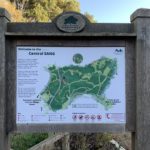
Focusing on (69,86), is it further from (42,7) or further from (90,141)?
(42,7)

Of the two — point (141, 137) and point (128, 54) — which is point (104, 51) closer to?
point (128, 54)

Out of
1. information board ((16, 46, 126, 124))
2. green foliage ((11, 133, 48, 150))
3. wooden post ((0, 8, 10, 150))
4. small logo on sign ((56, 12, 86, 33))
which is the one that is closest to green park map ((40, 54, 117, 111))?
information board ((16, 46, 126, 124))

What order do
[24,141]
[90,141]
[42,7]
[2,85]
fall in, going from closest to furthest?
→ [2,85] → [90,141] → [24,141] → [42,7]

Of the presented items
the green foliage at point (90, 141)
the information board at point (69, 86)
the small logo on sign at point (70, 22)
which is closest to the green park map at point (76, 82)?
the information board at point (69, 86)

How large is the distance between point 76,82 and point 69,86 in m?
0.09

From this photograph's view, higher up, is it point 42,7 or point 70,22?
point 42,7

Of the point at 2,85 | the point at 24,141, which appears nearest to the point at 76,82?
the point at 2,85

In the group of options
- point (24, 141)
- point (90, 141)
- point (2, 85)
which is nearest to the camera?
point (2, 85)

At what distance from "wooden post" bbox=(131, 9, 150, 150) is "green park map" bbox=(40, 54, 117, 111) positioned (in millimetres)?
327

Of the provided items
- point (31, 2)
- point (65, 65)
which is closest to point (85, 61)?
point (65, 65)

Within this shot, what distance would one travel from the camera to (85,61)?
5586mm

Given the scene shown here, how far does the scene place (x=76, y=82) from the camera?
557 cm

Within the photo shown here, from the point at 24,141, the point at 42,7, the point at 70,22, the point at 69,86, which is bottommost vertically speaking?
the point at 24,141

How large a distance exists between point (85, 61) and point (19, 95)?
0.86 m
